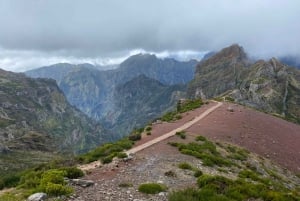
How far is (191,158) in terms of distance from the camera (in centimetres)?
3534

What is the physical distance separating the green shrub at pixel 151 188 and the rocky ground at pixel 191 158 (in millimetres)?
384

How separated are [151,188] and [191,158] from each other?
12.2 meters

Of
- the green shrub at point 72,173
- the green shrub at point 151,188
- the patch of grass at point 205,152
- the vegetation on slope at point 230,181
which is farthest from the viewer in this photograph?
the patch of grass at point 205,152

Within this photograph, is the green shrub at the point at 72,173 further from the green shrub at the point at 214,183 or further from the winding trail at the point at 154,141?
the green shrub at the point at 214,183

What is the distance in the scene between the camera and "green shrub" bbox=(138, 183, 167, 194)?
23.4 m

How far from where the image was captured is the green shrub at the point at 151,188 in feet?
76.8

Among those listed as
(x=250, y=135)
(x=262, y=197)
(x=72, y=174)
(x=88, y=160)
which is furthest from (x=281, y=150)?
(x=72, y=174)

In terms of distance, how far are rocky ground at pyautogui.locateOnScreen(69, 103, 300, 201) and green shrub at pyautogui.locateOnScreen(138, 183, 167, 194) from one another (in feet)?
1.26

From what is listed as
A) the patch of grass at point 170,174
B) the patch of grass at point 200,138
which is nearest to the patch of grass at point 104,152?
the patch of grass at point 170,174

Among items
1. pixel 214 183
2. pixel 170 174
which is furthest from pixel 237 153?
pixel 214 183

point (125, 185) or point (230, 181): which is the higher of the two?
point (125, 185)

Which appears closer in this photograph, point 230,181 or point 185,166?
point 230,181

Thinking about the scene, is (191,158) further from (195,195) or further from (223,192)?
(195,195)

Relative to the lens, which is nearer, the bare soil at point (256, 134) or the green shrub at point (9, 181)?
the green shrub at point (9, 181)
